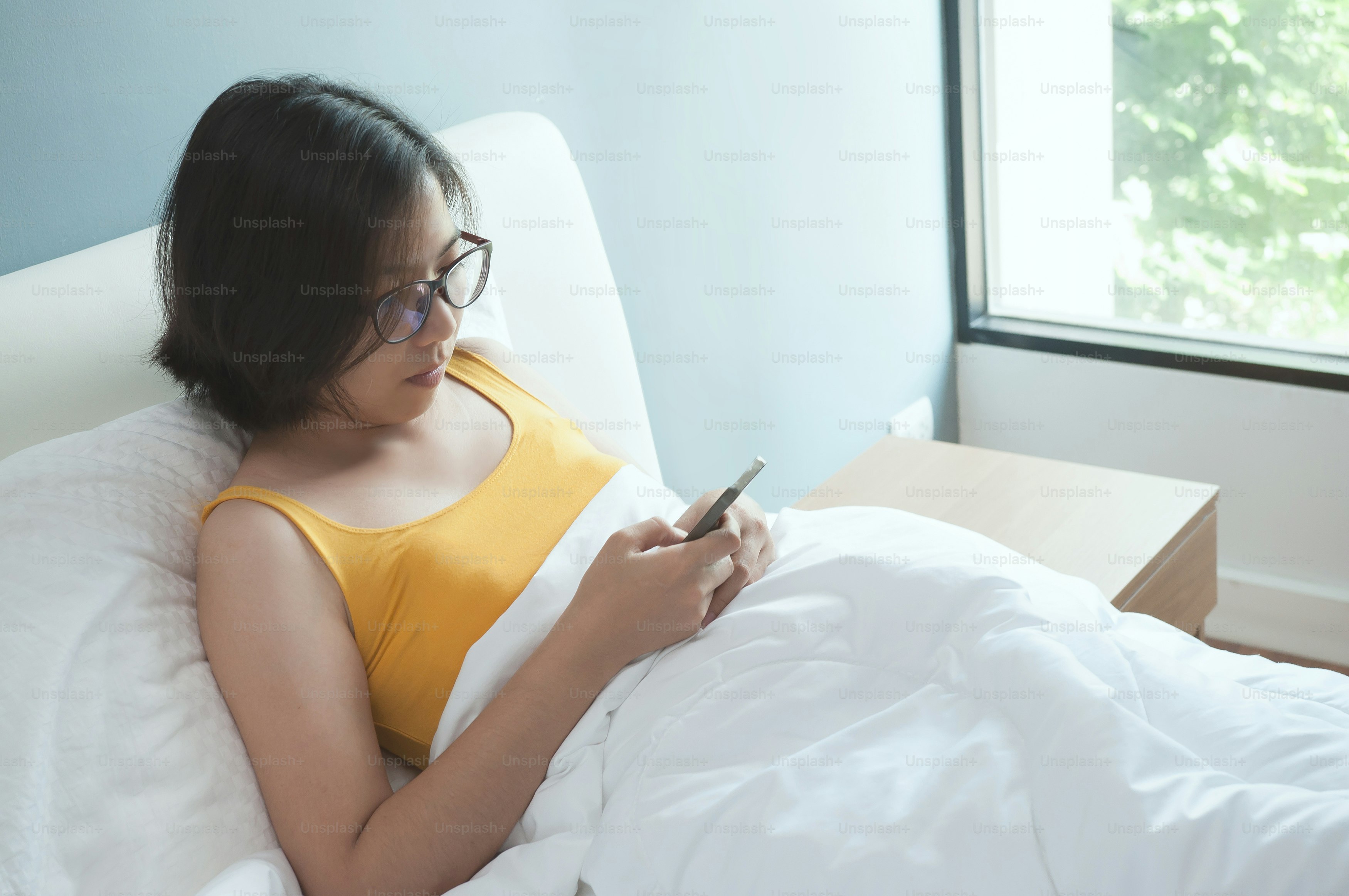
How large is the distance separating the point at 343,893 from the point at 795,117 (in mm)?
1567

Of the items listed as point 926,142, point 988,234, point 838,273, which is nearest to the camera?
point 838,273

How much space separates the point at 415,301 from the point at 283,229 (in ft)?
0.41

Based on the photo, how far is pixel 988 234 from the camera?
2.48 metres

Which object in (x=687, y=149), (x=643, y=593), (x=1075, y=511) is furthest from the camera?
(x=687, y=149)

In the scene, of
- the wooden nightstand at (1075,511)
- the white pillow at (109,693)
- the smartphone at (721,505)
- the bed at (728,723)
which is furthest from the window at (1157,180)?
the white pillow at (109,693)

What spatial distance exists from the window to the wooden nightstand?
2.65 ft

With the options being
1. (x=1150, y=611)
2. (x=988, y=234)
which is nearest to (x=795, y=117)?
(x=988, y=234)

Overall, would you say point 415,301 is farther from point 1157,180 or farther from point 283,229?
point 1157,180

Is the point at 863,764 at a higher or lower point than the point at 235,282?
lower

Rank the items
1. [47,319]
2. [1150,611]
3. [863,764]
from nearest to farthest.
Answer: [863,764] < [47,319] < [1150,611]

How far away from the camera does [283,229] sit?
0.89 metres

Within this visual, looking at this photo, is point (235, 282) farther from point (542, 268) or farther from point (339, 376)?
point (542, 268)

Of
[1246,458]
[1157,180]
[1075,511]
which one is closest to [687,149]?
[1075,511]

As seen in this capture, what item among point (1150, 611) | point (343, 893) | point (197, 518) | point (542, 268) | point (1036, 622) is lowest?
point (1150, 611)
